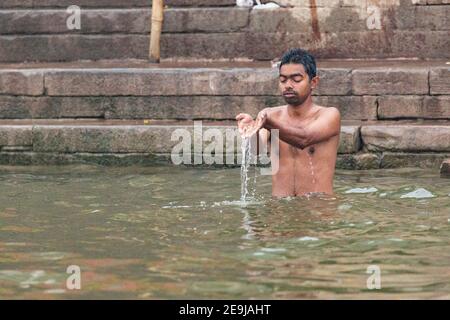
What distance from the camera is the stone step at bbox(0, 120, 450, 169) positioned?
9.84m

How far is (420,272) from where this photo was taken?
5781 millimetres

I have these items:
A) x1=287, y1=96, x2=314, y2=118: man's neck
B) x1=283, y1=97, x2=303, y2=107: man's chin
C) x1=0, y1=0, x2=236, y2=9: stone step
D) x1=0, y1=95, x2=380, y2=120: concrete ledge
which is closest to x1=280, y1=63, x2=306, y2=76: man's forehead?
x1=283, y1=97, x2=303, y2=107: man's chin

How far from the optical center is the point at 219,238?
21.9 feet

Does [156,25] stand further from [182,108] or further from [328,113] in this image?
[328,113]

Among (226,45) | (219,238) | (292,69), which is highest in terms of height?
(226,45)

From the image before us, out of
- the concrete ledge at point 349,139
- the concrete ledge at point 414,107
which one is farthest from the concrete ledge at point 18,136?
the concrete ledge at point 414,107

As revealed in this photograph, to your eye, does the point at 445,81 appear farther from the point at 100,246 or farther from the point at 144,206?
the point at 100,246

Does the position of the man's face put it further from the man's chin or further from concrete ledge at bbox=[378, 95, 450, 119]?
concrete ledge at bbox=[378, 95, 450, 119]

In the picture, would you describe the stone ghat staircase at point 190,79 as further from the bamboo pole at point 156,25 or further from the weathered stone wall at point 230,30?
the bamboo pole at point 156,25

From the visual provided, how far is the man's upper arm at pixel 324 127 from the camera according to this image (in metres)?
7.62

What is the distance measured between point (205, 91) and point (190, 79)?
18cm

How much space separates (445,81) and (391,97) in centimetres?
51

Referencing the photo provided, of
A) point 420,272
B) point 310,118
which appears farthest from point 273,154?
point 420,272

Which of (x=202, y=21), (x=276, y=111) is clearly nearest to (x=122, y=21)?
(x=202, y=21)
